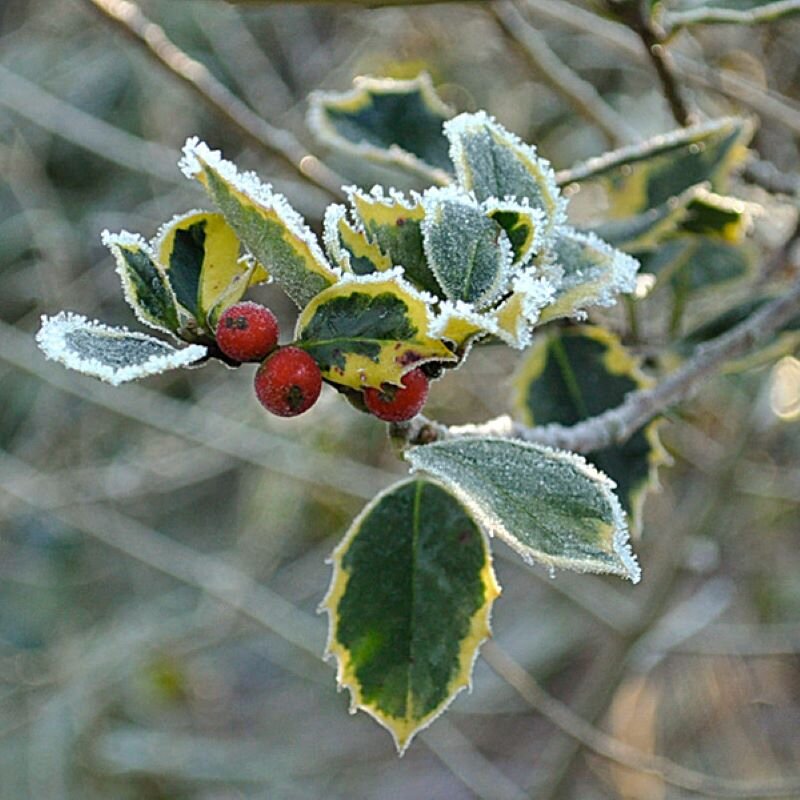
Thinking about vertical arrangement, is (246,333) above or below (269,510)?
above

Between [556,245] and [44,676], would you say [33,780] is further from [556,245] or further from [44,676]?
[556,245]

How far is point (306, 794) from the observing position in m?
2.67

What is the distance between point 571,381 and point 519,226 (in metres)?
0.52

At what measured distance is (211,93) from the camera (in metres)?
1.26

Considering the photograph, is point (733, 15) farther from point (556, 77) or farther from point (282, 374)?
point (282, 374)

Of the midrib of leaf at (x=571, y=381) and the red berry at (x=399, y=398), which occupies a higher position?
the red berry at (x=399, y=398)

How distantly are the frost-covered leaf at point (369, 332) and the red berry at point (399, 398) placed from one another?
10mm

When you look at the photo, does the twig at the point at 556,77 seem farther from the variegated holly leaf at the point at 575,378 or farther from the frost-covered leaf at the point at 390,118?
the variegated holly leaf at the point at 575,378

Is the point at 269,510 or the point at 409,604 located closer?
the point at 409,604

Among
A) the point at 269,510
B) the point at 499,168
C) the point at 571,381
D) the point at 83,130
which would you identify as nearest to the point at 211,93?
the point at 571,381

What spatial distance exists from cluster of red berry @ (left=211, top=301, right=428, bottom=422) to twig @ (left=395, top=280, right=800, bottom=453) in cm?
9

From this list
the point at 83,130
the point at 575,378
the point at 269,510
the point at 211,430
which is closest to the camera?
the point at 575,378

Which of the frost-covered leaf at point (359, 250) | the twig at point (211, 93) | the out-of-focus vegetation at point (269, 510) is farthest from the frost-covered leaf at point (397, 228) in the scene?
the out-of-focus vegetation at point (269, 510)

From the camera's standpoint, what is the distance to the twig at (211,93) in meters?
1.20
